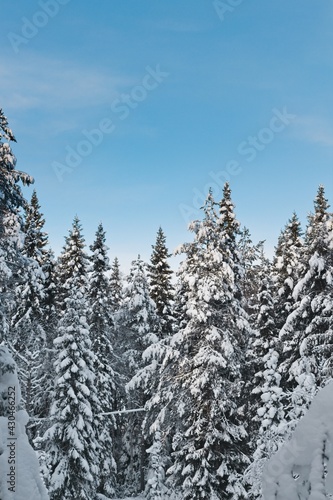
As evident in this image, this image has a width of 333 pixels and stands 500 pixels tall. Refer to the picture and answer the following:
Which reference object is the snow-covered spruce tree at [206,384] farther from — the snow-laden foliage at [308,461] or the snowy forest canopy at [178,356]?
the snow-laden foliage at [308,461]

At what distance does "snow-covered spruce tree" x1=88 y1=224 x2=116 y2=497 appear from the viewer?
24.8 metres

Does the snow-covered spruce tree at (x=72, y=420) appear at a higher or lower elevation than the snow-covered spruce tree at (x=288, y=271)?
lower

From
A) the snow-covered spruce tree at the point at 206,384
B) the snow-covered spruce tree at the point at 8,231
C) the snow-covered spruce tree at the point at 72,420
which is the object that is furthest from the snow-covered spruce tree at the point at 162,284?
the snow-covered spruce tree at the point at 8,231

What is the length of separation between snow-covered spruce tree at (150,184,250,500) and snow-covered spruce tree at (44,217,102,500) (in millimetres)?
4526

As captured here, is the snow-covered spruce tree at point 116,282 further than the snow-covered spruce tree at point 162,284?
Yes

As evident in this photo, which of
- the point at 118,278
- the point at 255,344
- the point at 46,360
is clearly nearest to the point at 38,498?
the point at 255,344

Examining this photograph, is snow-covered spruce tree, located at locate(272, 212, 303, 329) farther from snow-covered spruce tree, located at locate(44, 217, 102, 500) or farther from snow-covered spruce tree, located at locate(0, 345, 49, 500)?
snow-covered spruce tree, located at locate(0, 345, 49, 500)

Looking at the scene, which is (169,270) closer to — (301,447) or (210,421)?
(210,421)

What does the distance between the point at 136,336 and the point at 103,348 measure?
299cm

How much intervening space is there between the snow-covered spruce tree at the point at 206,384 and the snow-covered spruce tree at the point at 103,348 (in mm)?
9717

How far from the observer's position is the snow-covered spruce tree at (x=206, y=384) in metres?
13.8

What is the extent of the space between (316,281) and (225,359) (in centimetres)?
543

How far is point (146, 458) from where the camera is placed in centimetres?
2970

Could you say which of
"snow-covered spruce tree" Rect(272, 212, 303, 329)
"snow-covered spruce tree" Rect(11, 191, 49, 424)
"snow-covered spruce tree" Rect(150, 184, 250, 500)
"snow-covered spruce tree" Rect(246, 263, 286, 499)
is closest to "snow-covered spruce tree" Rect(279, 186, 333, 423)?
"snow-covered spruce tree" Rect(246, 263, 286, 499)
